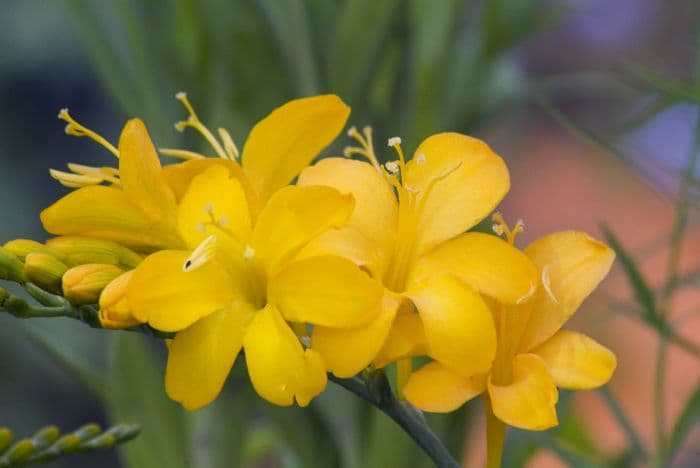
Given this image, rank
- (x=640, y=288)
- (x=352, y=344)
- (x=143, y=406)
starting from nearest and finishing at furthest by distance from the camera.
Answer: (x=352, y=344), (x=640, y=288), (x=143, y=406)

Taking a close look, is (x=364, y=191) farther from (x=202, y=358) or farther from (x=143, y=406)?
(x=143, y=406)

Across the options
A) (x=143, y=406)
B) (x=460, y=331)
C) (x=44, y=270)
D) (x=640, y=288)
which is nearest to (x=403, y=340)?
(x=460, y=331)

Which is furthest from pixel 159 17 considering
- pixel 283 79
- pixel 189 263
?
pixel 189 263

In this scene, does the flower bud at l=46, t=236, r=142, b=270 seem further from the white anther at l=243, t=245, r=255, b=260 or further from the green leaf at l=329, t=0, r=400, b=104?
the green leaf at l=329, t=0, r=400, b=104

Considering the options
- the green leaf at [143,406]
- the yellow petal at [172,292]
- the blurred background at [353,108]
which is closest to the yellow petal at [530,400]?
the yellow petal at [172,292]

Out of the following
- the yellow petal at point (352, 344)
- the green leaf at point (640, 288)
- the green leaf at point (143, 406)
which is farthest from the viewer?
the green leaf at point (143, 406)

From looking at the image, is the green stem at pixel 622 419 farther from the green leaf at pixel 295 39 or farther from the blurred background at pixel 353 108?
the green leaf at pixel 295 39

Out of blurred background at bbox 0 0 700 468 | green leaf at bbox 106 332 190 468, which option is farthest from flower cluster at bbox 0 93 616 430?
green leaf at bbox 106 332 190 468
